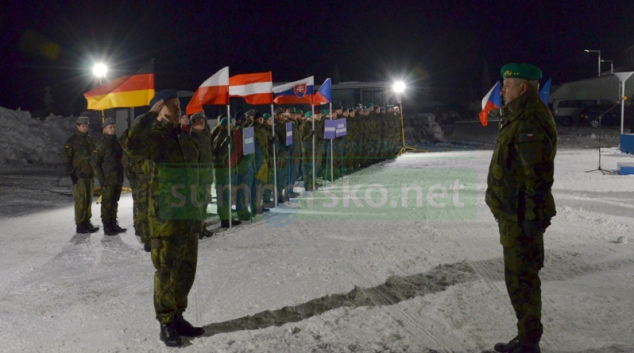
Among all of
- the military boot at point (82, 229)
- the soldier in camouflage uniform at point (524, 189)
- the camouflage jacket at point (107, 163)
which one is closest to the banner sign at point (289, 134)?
the camouflage jacket at point (107, 163)

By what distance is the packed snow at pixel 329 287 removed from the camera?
5059 mm

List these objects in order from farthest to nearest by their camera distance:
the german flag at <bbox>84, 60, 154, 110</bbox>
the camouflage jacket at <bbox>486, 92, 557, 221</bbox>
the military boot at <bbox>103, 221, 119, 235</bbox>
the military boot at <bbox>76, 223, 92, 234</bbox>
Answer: the military boot at <bbox>76, 223, 92, 234</bbox> → the military boot at <bbox>103, 221, 119, 235</bbox> → the german flag at <bbox>84, 60, 154, 110</bbox> → the camouflage jacket at <bbox>486, 92, 557, 221</bbox>

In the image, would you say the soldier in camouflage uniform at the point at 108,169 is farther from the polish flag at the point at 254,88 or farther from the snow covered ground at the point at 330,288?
the polish flag at the point at 254,88

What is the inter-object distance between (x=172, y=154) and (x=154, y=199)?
0.39 m

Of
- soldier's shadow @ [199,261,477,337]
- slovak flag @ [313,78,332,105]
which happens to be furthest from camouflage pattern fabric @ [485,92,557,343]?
slovak flag @ [313,78,332,105]

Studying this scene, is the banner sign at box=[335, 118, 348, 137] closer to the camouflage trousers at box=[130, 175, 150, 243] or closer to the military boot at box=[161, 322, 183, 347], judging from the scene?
the camouflage trousers at box=[130, 175, 150, 243]

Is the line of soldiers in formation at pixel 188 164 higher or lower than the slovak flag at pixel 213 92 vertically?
lower

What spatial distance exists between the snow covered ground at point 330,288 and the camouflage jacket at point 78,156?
1.05 meters

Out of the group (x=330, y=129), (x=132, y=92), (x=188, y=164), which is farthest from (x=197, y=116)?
(x=330, y=129)

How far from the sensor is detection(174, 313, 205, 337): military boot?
516cm

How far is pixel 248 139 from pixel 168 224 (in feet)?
19.1

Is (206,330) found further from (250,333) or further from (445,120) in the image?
(445,120)

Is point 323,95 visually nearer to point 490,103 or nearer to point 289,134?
point 289,134

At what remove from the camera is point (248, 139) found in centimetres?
Result: 1071
